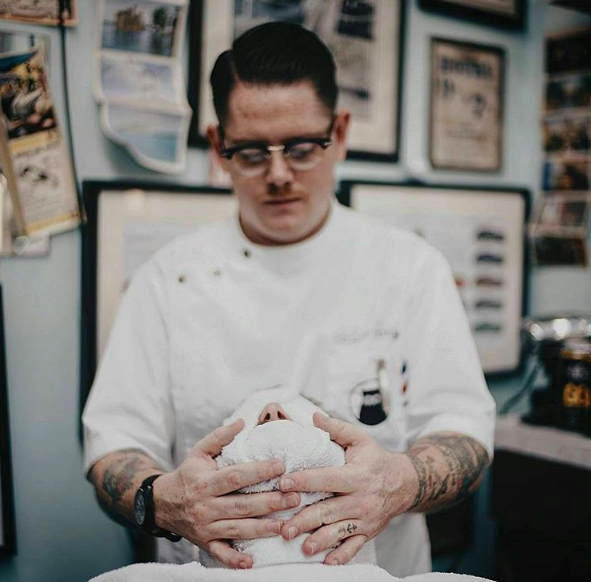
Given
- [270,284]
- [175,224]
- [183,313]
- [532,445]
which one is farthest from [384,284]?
[532,445]

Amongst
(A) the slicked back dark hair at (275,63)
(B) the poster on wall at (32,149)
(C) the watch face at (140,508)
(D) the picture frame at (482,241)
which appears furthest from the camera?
(D) the picture frame at (482,241)

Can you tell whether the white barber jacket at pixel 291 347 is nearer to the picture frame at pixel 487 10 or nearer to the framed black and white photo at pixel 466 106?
the framed black and white photo at pixel 466 106

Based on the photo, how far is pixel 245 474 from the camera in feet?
4.02

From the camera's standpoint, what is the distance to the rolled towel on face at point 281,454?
1.21 metres

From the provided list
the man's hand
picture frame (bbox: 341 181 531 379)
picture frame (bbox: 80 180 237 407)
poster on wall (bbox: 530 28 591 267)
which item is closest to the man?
the man's hand

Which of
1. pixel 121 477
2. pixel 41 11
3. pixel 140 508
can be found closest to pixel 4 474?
pixel 121 477

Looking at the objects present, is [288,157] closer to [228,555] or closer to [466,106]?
[228,555]

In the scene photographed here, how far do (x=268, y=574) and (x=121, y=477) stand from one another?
52 cm

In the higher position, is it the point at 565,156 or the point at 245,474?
the point at 565,156

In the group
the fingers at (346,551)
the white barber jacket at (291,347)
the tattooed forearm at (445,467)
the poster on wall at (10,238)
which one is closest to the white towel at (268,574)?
the fingers at (346,551)

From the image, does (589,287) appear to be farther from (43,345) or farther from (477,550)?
(43,345)

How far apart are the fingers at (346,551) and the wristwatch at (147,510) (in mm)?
380

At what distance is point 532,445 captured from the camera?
228 centimetres

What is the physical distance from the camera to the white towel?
1.14 metres
